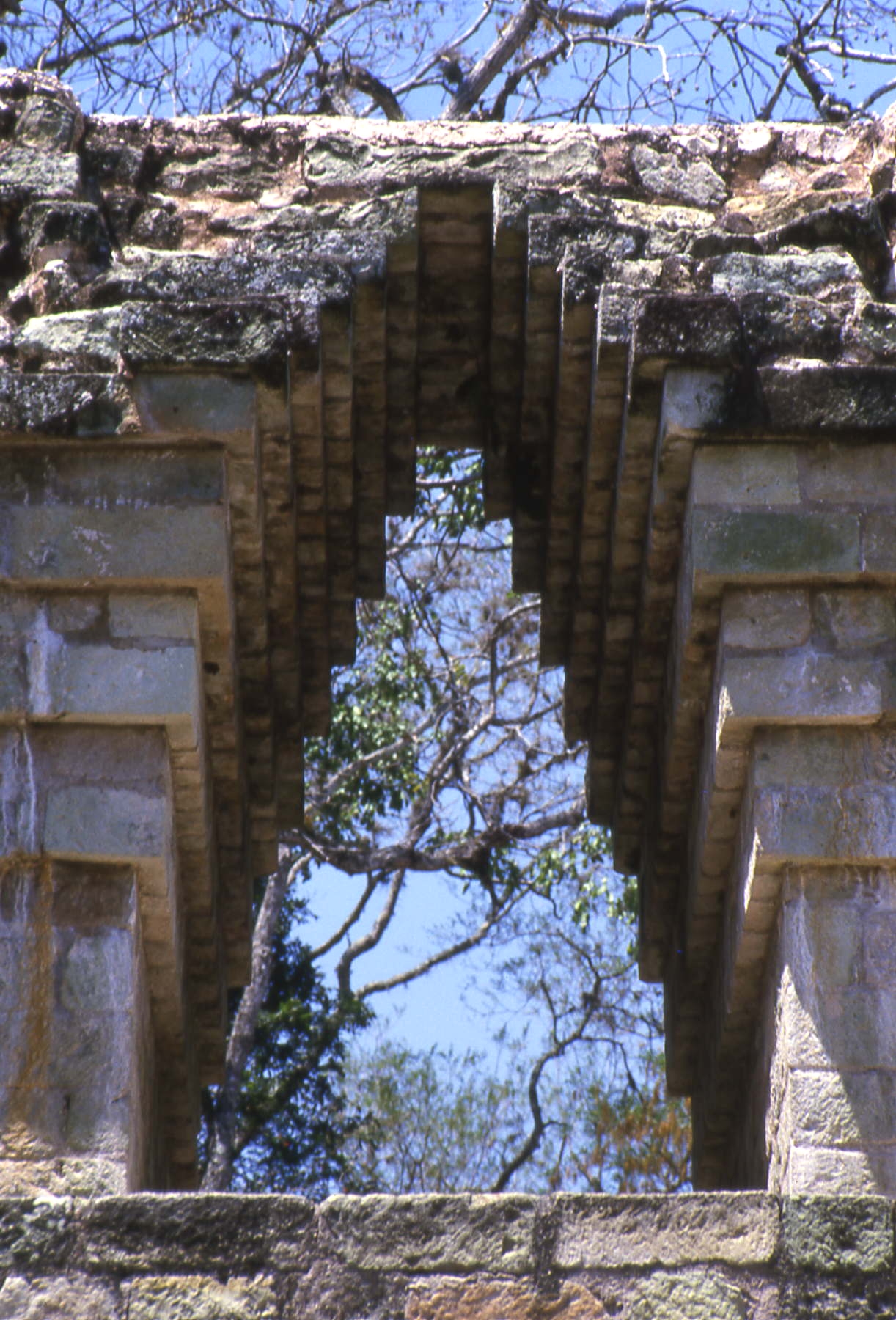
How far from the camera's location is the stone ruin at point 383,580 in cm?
312

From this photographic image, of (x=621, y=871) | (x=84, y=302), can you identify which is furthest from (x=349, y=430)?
(x=621, y=871)

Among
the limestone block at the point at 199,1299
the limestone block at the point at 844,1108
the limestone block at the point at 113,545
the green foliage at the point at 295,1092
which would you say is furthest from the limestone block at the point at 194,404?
the green foliage at the point at 295,1092

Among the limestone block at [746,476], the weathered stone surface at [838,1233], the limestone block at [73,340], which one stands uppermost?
the limestone block at [73,340]

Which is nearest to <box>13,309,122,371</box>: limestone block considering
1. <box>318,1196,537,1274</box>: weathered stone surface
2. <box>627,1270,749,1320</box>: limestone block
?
<box>318,1196,537,1274</box>: weathered stone surface

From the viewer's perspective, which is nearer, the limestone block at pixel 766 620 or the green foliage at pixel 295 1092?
the limestone block at pixel 766 620

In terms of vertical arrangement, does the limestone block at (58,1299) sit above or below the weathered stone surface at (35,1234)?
below

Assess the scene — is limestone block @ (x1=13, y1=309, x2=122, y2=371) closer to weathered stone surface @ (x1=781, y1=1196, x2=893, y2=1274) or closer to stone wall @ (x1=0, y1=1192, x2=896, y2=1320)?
stone wall @ (x1=0, y1=1192, x2=896, y2=1320)

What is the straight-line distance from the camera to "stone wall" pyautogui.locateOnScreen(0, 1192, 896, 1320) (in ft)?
10.0

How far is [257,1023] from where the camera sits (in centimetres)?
1027

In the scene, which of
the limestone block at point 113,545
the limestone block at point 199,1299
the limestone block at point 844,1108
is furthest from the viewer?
the limestone block at point 113,545

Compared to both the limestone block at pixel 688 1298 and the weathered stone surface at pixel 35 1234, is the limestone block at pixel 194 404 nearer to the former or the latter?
the weathered stone surface at pixel 35 1234

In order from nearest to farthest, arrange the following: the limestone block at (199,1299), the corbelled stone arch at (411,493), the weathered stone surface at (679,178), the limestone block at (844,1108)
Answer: the limestone block at (199,1299) < the limestone block at (844,1108) < the corbelled stone arch at (411,493) < the weathered stone surface at (679,178)

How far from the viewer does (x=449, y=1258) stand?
311 centimetres

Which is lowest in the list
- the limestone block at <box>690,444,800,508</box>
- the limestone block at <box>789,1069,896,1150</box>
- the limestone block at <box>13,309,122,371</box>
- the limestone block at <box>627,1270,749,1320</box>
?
the limestone block at <box>627,1270,749,1320</box>
